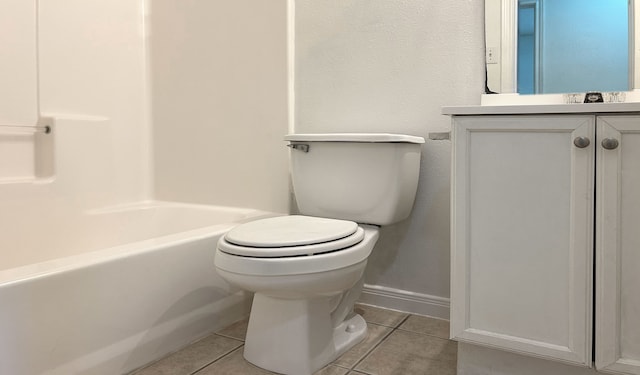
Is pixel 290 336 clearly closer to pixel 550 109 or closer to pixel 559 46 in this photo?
pixel 550 109

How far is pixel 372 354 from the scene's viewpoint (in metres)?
1.56

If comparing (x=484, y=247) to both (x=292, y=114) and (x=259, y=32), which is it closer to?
(x=292, y=114)

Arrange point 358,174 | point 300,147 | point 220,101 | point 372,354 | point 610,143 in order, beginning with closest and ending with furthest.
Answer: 1. point 610,143
2. point 372,354
3. point 358,174
4. point 300,147
5. point 220,101

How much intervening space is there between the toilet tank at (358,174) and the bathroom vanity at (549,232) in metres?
0.40

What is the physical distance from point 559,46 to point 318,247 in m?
1.07

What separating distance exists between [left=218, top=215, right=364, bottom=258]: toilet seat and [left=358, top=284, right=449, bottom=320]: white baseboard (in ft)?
1.87

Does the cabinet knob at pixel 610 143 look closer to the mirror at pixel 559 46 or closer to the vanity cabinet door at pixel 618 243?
the vanity cabinet door at pixel 618 243

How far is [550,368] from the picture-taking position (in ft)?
4.12

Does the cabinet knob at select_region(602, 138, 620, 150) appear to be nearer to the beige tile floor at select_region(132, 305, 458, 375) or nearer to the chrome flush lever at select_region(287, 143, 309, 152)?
the beige tile floor at select_region(132, 305, 458, 375)

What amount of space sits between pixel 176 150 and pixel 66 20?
2.41ft

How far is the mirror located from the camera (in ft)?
4.96

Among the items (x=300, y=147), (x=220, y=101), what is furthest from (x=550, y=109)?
(x=220, y=101)

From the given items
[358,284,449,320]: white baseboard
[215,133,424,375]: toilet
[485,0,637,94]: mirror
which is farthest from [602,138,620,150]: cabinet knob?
[358,284,449,320]: white baseboard

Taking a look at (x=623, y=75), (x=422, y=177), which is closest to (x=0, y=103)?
(x=422, y=177)
